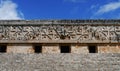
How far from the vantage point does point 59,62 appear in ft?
30.9

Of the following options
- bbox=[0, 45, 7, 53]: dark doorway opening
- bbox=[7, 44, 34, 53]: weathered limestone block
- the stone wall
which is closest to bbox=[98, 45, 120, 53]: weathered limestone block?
the stone wall

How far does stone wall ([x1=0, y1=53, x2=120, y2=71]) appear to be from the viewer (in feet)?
29.1

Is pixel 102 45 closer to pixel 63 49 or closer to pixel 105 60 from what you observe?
pixel 63 49

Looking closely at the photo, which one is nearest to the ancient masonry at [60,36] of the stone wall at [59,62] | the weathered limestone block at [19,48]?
the weathered limestone block at [19,48]

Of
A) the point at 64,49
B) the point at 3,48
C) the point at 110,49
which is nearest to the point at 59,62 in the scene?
the point at 64,49

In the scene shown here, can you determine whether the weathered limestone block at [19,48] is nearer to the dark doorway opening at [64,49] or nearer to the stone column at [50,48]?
the stone column at [50,48]

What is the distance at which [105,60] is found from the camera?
9.70 metres

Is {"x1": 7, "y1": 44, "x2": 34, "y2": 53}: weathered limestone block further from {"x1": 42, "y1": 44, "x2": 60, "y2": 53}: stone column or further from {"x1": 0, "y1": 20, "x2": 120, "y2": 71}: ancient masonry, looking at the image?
{"x1": 42, "y1": 44, "x2": 60, "y2": 53}: stone column

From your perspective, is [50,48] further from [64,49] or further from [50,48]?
[64,49]

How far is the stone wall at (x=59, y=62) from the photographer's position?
8883 millimetres

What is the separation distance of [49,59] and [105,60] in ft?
7.41

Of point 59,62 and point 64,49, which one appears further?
point 64,49

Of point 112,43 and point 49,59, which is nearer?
point 49,59

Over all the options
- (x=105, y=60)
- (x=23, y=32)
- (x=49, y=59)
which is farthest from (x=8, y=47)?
(x=105, y=60)
